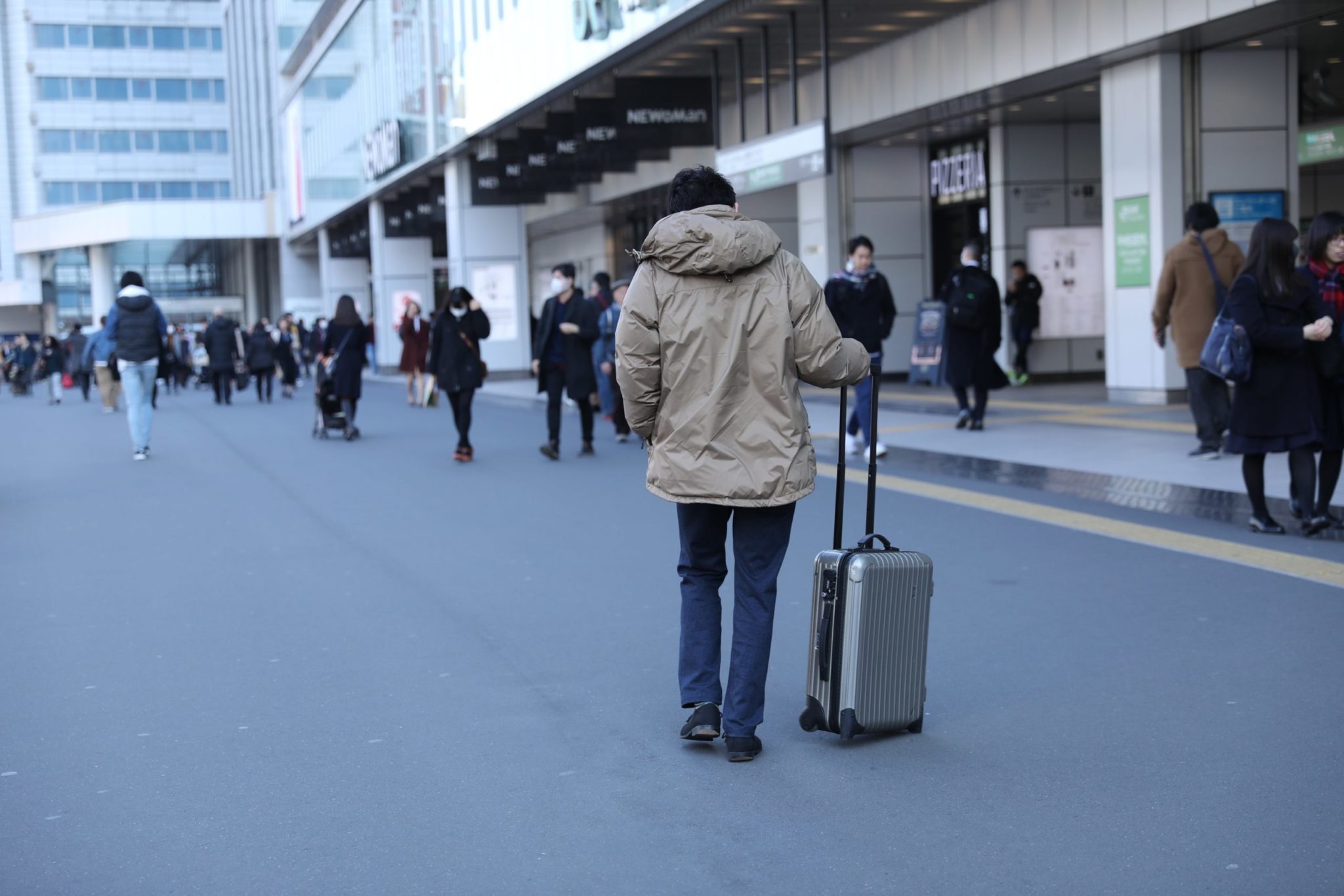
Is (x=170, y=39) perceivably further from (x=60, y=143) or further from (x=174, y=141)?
(x=60, y=143)

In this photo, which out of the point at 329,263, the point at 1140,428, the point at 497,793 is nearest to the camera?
the point at 497,793

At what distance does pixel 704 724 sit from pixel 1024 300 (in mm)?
17490

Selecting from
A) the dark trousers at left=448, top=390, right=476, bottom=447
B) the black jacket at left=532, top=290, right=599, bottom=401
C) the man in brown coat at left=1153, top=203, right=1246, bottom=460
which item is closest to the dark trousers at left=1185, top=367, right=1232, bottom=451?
the man in brown coat at left=1153, top=203, right=1246, bottom=460

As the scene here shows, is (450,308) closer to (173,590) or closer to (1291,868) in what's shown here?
(173,590)

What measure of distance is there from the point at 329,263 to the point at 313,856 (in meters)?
51.2

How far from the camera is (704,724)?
15.0ft

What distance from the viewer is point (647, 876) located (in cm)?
355

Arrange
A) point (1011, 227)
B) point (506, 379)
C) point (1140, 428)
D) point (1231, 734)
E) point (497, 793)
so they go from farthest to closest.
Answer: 1. point (506, 379)
2. point (1011, 227)
3. point (1140, 428)
4. point (1231, 734)
5. point (497, 793)

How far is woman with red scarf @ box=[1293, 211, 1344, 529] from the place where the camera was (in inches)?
303

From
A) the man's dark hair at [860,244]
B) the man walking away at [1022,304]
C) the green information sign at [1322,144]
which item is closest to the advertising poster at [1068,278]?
the man walking away at [1022,304]

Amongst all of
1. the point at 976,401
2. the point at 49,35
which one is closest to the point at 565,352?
the point at 976,401

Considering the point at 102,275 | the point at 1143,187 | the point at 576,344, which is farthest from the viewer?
the point at 102,275

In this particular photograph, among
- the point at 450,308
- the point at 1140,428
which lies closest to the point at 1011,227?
the point at 1140,428

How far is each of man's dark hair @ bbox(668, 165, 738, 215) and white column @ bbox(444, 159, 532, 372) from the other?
2748 centimetres
